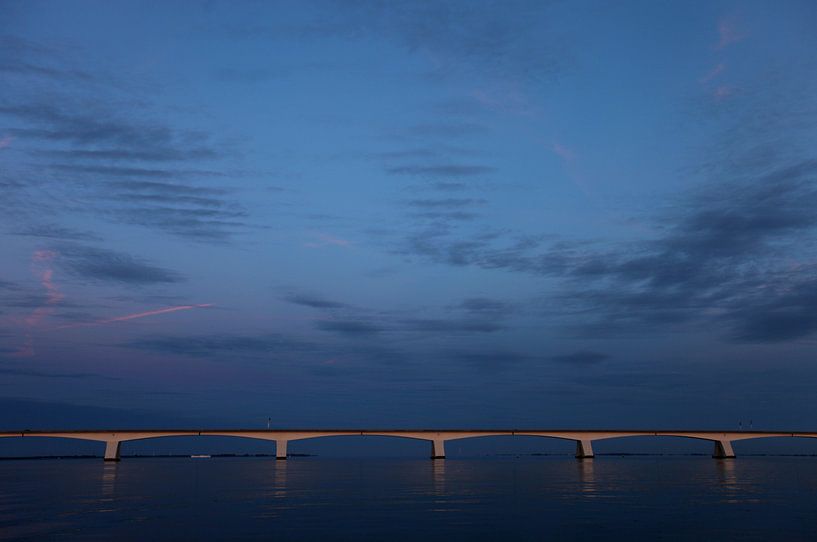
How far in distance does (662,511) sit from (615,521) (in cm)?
809

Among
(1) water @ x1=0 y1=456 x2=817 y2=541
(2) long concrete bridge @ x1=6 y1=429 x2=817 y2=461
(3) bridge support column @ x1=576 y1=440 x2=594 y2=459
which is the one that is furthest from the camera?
(3) bridge support column @ x1=576 y1=440 x2=594 y2=459

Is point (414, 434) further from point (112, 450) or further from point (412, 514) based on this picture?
point (412, 514)

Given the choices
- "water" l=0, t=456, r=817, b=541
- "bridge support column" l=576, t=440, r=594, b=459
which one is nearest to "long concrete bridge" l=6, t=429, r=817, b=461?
"bridge support column" l=576, t=440, r=594, b=459

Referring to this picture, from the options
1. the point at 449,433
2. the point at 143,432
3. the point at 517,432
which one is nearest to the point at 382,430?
the point at 449,433

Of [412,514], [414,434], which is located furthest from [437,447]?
[412,514]

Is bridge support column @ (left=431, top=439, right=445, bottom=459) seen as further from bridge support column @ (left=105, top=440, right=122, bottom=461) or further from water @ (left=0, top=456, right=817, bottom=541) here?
water @ (left=0, top=456, right=817, bottom=541)

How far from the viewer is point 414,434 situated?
181375 mm

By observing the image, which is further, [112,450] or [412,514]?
[112,450]

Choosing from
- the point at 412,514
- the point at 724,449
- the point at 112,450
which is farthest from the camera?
the point at 724,449

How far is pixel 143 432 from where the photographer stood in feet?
543

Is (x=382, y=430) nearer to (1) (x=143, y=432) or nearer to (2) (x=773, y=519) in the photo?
(1) (x=143, y=432)

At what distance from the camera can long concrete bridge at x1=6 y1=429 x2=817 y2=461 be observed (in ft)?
547

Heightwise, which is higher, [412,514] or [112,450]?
[112,450]

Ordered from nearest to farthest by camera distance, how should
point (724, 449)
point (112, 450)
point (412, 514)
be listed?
point (412, 514) < point (112, 450) < point (724, 449)
